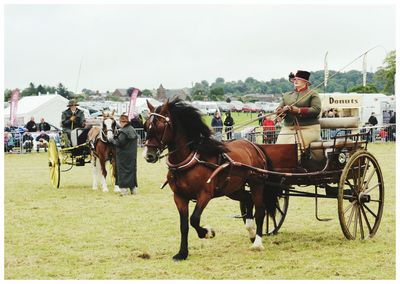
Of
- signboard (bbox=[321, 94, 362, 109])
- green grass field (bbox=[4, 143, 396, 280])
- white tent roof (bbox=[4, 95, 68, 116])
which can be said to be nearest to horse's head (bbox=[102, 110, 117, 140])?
green grass field (bbox=[4, 143, 396, 280])

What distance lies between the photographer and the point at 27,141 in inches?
1325

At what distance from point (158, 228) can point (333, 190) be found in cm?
276

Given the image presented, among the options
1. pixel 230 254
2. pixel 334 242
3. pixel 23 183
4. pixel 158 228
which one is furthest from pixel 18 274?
pixel 23 183

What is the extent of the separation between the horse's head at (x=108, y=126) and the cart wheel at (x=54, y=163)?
6.38 feet

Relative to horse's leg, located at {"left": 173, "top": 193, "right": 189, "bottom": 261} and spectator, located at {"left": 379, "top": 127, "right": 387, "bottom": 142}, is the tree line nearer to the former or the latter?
spectator, located at {"left": 379, "top": 127, "right": 387, "bottom": 142}

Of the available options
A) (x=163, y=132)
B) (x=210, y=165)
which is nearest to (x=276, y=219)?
(x=210, y=165)

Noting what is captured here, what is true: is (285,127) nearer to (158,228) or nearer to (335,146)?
(335,146)

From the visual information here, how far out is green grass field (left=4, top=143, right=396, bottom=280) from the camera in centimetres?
766

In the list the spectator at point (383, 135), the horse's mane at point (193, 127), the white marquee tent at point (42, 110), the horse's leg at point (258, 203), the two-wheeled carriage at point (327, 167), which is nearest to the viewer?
the horse's mane at point (193, 127)

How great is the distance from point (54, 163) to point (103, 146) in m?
1.78

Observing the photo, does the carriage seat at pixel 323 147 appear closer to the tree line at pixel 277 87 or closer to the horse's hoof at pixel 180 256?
the horse's hoof at pixel 180 256

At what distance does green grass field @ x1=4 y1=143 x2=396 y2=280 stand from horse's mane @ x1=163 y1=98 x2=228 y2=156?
131cm

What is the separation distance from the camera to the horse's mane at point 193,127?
8.34 m

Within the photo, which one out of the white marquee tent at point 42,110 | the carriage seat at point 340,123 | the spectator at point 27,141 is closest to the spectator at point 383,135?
the white marquee tent at point 42,110
